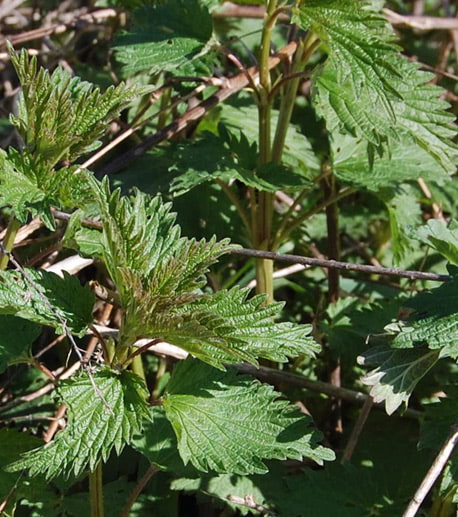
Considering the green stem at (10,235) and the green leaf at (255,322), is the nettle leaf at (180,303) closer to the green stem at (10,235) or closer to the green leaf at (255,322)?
the green leaf at (255,322)

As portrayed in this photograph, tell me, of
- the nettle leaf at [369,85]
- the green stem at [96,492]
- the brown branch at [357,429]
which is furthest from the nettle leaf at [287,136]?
the green stem at [96,492]

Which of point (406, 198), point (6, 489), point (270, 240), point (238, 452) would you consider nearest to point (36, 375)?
point (6, 489)

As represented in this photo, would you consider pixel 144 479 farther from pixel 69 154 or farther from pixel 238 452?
pixel 69 154

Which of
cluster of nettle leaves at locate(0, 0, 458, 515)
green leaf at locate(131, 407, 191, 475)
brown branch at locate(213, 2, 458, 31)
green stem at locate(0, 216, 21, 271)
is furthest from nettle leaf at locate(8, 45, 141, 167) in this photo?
brown branch at locate(213, 2, 458, 31)

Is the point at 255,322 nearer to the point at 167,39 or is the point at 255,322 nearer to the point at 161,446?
the point at 161,446

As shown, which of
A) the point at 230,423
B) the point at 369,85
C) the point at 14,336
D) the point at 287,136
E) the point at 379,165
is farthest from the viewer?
the point at 287,136

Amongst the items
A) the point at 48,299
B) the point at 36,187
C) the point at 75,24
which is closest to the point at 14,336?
the point at 48,299
